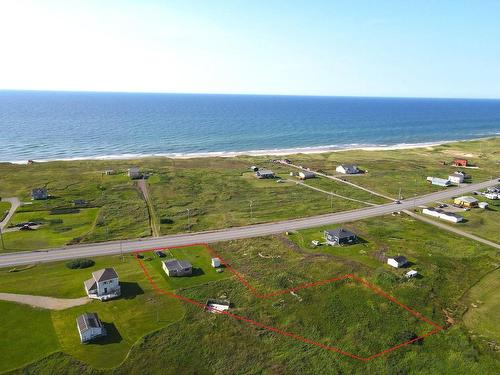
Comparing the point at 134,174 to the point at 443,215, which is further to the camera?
the point at 134,174

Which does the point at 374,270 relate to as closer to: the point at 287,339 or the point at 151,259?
the point at 287,339

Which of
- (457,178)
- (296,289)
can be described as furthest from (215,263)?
(457,178)

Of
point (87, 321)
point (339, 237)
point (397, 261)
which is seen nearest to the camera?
point (87, 321)

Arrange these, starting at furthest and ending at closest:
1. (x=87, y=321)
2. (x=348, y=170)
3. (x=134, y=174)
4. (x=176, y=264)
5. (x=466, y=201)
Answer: (x=348, y=170)
(x=134, y=174)
(x=466, y=201)
(x=176, y=264)
(x=87, y=321)

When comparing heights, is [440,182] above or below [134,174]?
above

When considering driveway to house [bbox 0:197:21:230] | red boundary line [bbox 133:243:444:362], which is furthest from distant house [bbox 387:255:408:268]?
driveway to house [bbox 0:197:21:230]

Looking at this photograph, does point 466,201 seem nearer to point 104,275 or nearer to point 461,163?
point 461,163

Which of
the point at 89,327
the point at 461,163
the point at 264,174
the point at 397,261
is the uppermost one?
the point at 461,163
